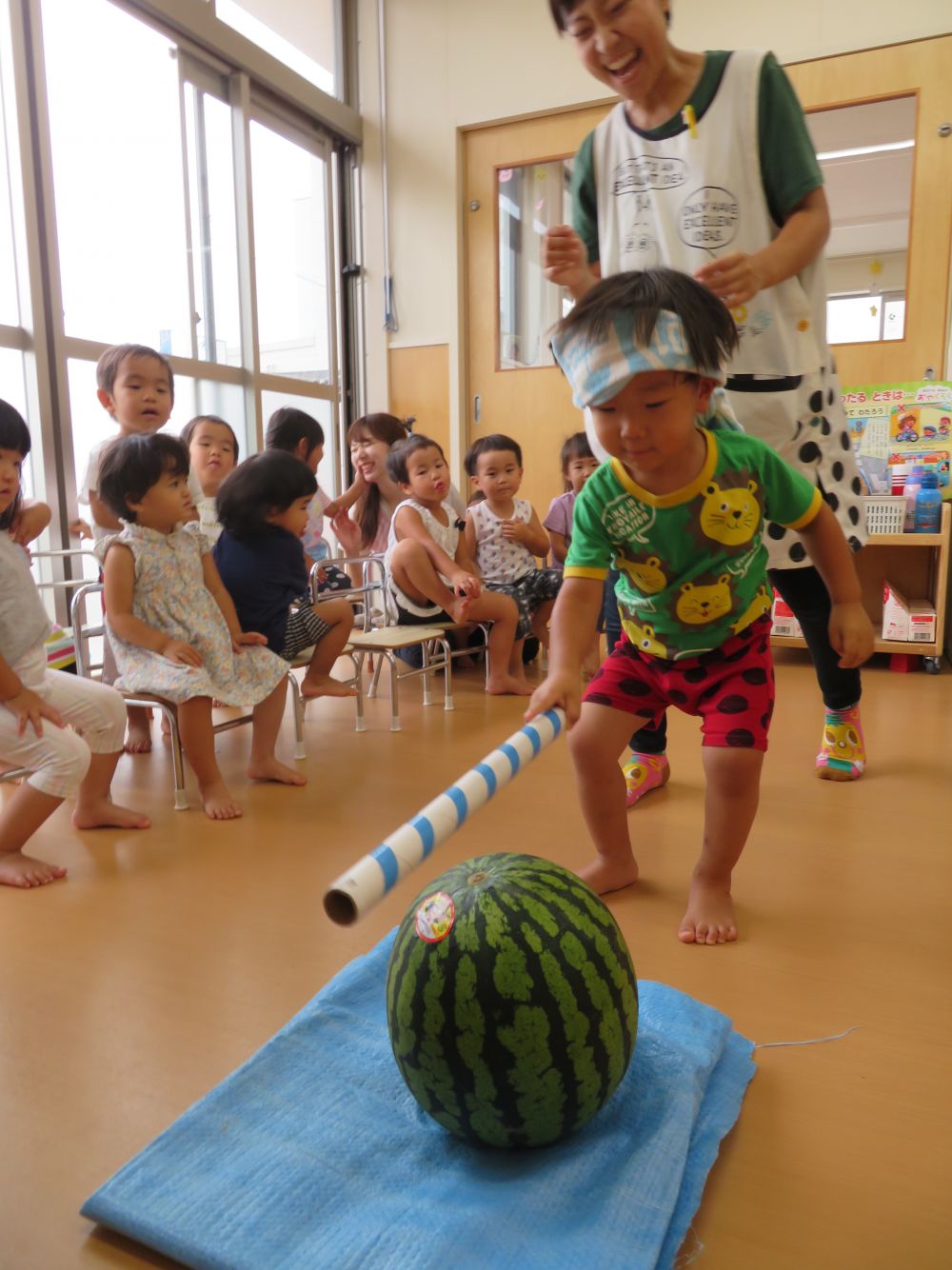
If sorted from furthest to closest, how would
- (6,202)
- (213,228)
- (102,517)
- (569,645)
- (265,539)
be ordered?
(213,228) < (6,202) < (102,517) < (265,539) < (569,645)

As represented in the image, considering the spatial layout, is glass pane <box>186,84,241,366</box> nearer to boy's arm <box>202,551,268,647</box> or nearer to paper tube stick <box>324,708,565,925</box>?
boy's arm <box>202,551,268,647</box>

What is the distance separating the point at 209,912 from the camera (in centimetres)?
160

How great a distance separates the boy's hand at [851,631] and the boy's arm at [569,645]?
42 centimetres

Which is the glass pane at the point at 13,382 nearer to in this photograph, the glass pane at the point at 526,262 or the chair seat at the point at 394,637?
the chair seat at the point at 394,637

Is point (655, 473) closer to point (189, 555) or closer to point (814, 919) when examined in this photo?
point (814, 919)

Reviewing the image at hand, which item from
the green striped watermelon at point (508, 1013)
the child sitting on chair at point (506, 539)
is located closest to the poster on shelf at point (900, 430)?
the child sitting on chair at point (506, 539)

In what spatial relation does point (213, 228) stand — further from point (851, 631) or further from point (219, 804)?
point (851, 631)

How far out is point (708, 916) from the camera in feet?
4.86

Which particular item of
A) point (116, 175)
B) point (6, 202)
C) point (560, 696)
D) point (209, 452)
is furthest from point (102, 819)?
point (116, 175)

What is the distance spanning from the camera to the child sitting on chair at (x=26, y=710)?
174 cm

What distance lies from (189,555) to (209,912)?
3.57ft

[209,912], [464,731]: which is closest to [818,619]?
[464,731]

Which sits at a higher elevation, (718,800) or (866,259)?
(866,259)

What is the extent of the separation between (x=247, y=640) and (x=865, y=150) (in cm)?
380
